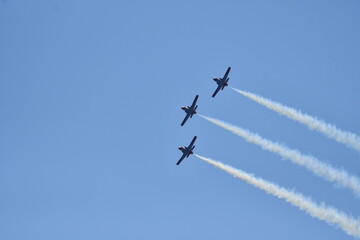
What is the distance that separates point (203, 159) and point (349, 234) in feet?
92.8

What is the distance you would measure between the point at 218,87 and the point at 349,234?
4233 cm

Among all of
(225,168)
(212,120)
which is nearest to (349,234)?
(225,168)

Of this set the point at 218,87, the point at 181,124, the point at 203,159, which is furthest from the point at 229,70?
the point at 203,159

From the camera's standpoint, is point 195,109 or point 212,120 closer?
point 212,120

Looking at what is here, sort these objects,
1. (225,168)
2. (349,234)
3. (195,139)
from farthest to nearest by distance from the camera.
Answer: (195,139) < (225,168) < (349,234)

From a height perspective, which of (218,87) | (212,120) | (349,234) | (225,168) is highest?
(218,87)

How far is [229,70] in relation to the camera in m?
112

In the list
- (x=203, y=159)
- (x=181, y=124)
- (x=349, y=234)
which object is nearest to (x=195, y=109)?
(x=181, y=124)

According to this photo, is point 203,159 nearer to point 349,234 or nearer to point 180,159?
point 180,159

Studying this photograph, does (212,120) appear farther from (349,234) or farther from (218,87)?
(349,234)

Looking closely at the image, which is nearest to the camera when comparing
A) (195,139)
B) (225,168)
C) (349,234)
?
(349,234)

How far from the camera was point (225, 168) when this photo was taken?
97688 mm

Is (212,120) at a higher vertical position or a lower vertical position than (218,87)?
lower

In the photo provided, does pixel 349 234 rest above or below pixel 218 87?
below
